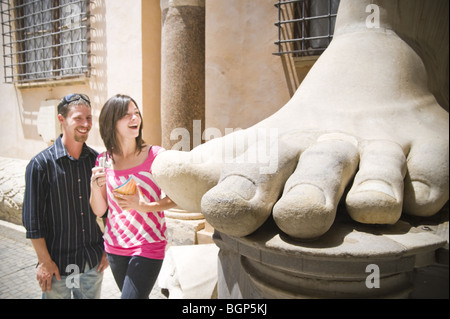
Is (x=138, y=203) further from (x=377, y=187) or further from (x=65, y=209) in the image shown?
(x=377, y=187)

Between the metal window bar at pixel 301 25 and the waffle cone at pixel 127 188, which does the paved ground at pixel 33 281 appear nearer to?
the waffle cone at pixel 127 188

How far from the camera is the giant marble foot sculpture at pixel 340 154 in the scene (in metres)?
0.65

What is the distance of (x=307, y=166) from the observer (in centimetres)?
72

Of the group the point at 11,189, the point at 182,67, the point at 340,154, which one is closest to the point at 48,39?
the point at 11,189

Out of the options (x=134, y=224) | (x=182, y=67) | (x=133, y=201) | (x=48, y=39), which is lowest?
(x=134, y=224)

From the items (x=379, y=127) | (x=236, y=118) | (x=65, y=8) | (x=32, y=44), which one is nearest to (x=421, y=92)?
(x=379, y=127)

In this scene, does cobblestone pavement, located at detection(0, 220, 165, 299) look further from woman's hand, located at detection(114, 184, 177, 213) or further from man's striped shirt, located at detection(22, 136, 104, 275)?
woman's hand, located at detection(114, 184, 177, 213)

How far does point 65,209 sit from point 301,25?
5.28 ft

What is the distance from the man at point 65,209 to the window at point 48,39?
2.22 meters

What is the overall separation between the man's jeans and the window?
7.88 ft

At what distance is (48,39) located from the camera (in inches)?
159

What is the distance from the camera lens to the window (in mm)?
3348

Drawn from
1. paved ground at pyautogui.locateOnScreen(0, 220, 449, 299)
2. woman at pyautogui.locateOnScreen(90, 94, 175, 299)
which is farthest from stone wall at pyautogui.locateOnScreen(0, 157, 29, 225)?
woman at pyautogui.locateOnScreen(90, 94, 175, 299)

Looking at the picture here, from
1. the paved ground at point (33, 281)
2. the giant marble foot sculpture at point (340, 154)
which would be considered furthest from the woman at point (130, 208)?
the paved ground at point (33, 281)
